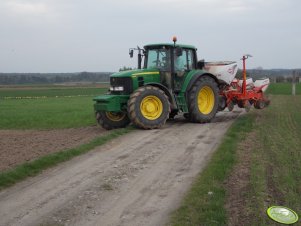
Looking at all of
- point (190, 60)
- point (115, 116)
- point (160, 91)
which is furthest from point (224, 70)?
point (115, 116)

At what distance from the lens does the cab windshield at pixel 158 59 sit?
547 inches

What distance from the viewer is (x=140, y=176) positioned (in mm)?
7613

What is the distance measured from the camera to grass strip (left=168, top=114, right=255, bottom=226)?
17.9ft

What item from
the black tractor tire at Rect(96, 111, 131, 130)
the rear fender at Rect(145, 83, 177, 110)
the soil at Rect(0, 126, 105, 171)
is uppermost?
the rear fender at Rect(145, 83, 177, 110)

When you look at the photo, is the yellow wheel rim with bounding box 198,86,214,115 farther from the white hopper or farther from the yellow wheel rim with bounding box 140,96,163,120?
the yellow wheel rim with bounding box 140,96,163,120

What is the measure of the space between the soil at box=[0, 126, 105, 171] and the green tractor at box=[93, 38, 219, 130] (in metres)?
1.02

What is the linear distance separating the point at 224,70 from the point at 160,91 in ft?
11.4

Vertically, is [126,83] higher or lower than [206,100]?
higher

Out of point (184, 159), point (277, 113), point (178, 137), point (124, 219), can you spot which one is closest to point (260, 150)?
point (184, 159)

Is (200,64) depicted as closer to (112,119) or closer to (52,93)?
(112,119)

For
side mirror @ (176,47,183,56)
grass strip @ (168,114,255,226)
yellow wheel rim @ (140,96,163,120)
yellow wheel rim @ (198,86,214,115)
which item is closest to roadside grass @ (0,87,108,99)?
yellow wheel rim @ (198,86,214,115)

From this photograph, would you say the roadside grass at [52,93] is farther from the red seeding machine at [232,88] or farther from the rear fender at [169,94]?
the rear fender at [169,94]

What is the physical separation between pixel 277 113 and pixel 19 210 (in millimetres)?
12800

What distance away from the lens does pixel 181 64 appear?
14.2m
